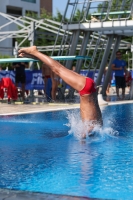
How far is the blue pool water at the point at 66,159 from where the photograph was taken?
4848 millimetres

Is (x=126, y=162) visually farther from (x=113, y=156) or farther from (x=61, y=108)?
(x=61, y=108)

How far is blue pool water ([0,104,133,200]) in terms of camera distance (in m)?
4.85

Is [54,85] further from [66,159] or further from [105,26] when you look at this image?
[66,159]

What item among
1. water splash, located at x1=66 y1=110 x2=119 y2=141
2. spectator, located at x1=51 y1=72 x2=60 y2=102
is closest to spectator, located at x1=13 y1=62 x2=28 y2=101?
spectator, located at x1=51 y1=72 x2=60 y2=102

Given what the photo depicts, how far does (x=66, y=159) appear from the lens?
630 centimetres

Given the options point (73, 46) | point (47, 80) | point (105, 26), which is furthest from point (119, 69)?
point (47, 80)

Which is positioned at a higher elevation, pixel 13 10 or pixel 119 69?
pixel 13 10

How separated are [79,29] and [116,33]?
1822mm

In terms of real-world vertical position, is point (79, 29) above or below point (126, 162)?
above

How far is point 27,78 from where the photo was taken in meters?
17.9

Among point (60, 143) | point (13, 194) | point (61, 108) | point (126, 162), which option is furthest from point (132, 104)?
point (13, 194)

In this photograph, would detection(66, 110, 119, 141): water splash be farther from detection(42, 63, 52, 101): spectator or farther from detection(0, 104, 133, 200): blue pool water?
detection(42, 63, 52, 101): spectator

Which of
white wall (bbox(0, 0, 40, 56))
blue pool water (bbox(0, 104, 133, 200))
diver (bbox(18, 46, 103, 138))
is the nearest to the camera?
blue pool water (bbox(0, 104, 133, 200))

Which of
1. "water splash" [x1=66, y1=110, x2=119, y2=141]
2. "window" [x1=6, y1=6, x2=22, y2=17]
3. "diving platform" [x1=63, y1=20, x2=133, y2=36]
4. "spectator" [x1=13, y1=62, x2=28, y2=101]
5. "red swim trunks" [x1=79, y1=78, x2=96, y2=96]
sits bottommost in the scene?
"water splash" [x1=66, y1=110, x2=119, y2=141]
